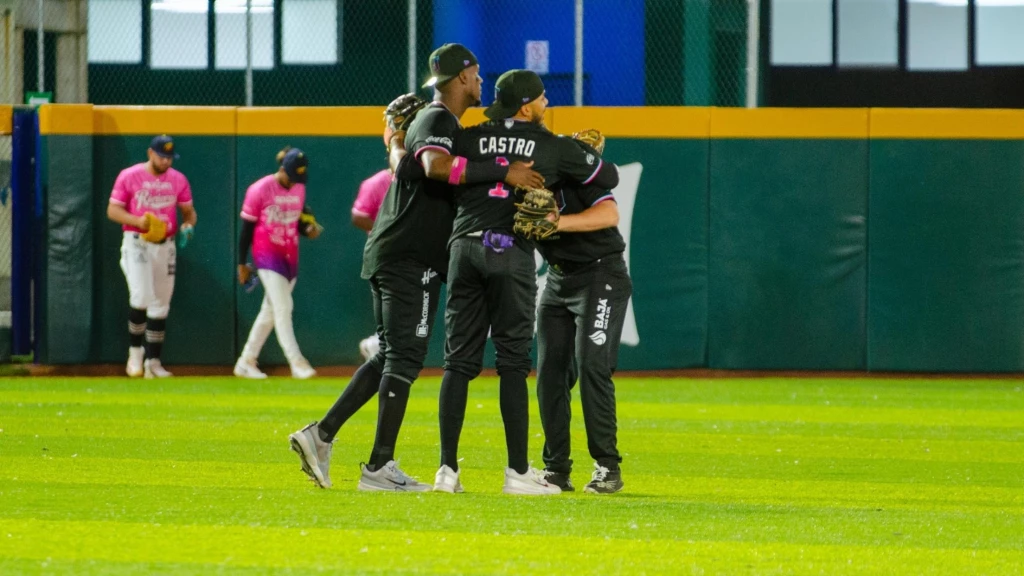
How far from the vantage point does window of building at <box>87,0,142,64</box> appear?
18594 mm

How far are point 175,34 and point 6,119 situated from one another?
182 inches

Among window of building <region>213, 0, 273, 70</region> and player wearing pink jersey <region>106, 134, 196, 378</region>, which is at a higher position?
window of building <region>213, 0, 273, 70</region>

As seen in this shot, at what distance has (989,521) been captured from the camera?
6309 millimetres

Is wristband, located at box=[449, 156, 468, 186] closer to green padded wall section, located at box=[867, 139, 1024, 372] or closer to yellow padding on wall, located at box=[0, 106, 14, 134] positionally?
green padded wall section, located at box=[867, 139, 1024, 372]

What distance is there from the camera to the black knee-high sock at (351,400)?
6.84m

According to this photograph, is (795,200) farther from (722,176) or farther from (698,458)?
(698,458)

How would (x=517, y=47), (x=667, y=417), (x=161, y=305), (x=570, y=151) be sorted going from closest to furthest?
(x=570, y=151)
(x=667, y=417)
(x=161, y=305)
(x=517, y=47)

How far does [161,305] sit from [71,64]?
6475mm

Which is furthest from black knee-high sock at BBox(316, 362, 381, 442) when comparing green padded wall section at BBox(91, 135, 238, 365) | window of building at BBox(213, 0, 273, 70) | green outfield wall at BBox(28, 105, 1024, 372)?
window of building at BBox(213, 0, 273, 70)

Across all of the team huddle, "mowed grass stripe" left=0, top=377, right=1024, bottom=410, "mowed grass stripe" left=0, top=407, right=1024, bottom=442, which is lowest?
"mowed grass stripe" left=0, top=377, right=1024, bottom=410

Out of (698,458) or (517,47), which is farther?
(517,47)

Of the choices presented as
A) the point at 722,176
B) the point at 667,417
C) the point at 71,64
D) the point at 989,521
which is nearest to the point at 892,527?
the point at 989,521

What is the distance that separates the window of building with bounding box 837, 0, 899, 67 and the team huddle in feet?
52.6

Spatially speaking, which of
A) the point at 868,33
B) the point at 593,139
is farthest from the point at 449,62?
the point at 868,33
